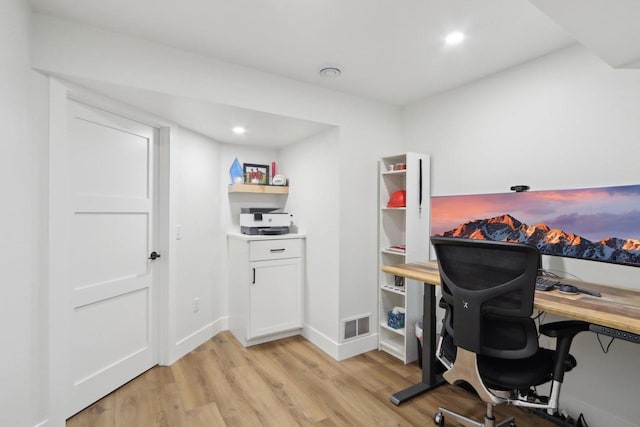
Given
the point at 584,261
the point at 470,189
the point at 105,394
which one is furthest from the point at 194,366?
the point at 584,261

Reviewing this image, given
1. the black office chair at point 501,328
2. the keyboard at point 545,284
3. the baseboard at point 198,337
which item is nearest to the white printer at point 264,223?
the baseboard at point 198,337

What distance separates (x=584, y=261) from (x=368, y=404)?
1.65 meters

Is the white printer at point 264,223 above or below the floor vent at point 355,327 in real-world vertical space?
above

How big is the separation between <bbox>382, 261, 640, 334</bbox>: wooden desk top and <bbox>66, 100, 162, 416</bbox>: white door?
2.23 m

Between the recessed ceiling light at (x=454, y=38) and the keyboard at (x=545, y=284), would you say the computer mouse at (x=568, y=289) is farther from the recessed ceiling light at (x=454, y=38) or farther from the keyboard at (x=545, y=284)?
the recessed ceiling light at (x=454, y=38)

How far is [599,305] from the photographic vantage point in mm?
1408

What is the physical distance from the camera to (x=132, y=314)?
2.39m

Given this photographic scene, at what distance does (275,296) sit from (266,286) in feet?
0.48

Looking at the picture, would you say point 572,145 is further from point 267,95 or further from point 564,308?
point 267,95

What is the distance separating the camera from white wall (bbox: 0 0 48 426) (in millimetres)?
1478

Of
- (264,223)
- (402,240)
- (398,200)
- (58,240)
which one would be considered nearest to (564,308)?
(398,200)

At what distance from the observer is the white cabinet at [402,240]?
105 inches

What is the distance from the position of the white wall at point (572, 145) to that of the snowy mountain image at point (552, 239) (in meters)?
0.09

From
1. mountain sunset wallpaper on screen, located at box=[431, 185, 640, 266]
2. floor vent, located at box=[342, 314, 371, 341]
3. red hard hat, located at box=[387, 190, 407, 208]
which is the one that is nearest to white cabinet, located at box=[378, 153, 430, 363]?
red hard hat, located at box=[387, 190, 407, 208]
